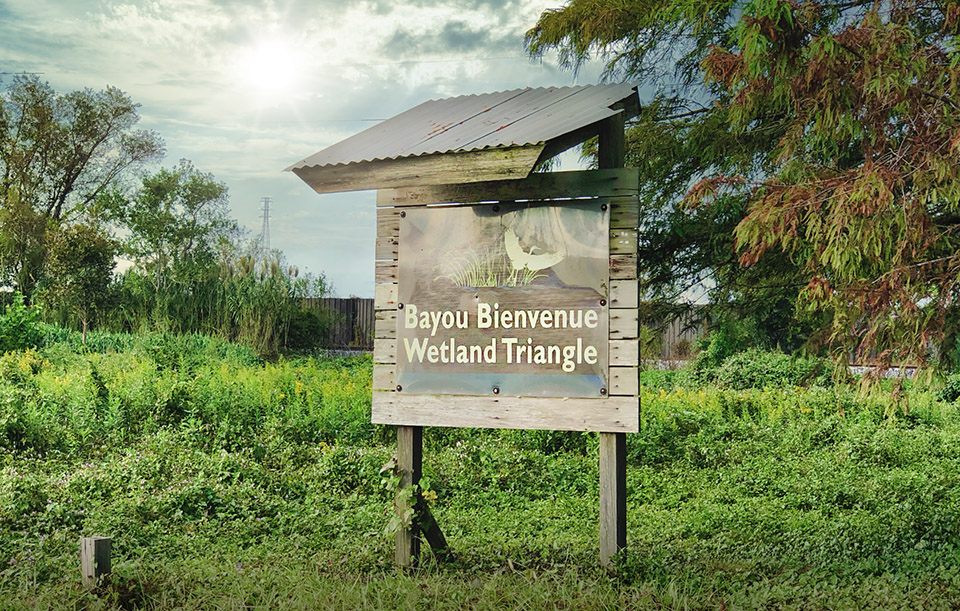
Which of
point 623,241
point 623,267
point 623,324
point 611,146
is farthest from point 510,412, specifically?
point 611,146

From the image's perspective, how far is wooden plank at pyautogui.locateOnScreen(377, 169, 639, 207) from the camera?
14.5ft

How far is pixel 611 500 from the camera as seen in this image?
4363mm

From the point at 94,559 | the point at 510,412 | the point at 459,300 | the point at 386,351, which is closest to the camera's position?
the point at 94,559

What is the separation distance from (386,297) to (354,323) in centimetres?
1988

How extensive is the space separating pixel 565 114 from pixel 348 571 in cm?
285

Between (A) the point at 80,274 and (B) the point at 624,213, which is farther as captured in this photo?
(A) the point at 80,274

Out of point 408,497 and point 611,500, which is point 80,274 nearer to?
point 408,497

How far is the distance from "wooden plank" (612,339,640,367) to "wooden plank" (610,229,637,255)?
483 mm

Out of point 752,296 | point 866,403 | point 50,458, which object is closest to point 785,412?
point 866,403

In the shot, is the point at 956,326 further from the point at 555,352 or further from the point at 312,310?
the point at 312,310

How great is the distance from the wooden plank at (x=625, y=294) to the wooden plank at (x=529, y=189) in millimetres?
494

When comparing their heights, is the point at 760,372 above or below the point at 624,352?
below

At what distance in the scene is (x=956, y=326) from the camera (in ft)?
18.3

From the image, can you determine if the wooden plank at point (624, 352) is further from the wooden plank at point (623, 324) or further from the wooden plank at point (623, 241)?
the wooden plank at point (623, 241)
